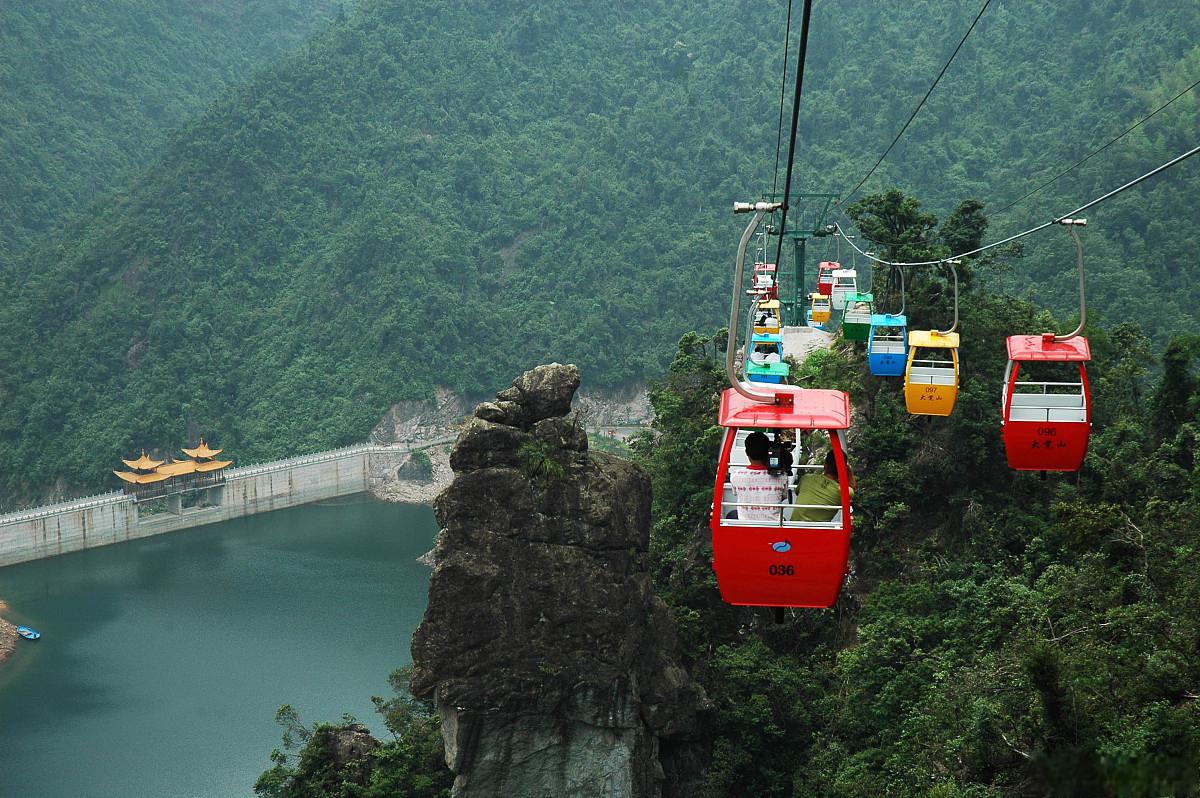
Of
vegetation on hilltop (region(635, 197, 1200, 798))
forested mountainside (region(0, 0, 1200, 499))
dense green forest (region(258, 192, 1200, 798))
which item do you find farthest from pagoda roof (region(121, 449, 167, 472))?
vegetation on hilltop (region(635, 197, 1200, 798))

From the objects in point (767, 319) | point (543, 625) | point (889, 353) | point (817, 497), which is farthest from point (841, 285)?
point (817, 497)

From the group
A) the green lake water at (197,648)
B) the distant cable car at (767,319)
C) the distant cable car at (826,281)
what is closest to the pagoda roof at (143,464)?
the green lake water at (197,648)

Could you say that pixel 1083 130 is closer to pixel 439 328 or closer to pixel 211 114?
pixel 439 328

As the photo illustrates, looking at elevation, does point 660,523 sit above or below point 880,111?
below

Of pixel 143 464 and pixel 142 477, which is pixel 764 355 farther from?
pixel 143 464

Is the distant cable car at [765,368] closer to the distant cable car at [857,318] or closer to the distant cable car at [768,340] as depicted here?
the distant cable car at [768,340]

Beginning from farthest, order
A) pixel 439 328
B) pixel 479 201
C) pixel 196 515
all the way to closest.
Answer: pixel 479 201, pixel 439 328, pixel 196 515

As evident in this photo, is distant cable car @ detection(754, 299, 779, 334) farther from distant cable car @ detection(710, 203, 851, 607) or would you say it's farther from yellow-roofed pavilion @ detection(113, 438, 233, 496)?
yellow-roofed pavilion @ detection(113, 438, 233, 496)

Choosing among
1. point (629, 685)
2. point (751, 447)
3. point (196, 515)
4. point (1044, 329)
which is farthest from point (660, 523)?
point (196, 515)
